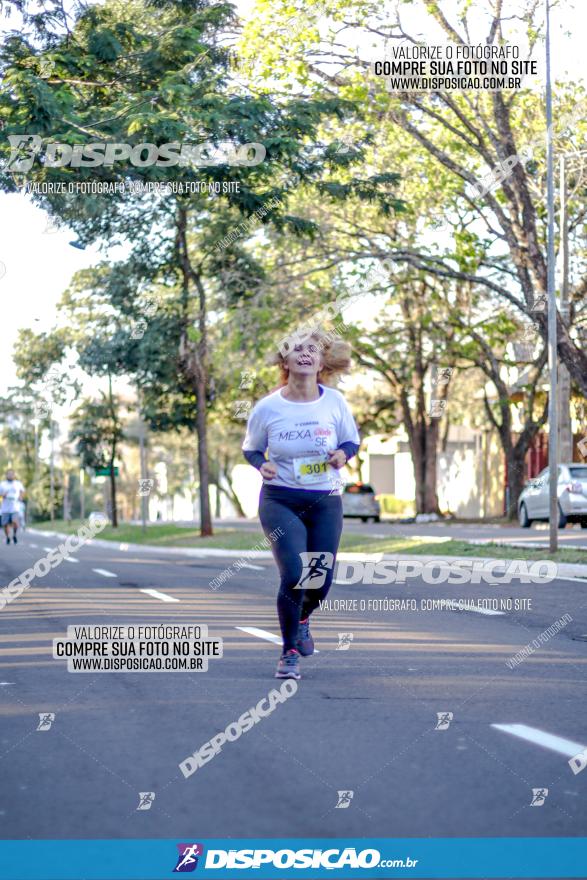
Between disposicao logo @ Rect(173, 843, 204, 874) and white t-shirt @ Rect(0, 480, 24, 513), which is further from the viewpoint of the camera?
white t-shirt @ Rect(0, 480, 24, 513)

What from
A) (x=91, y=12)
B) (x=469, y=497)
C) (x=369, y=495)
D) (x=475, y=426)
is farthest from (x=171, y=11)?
(x=469, y=497)

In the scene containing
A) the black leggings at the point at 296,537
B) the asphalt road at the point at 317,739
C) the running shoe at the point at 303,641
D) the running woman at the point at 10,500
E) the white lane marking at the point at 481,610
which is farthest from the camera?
the running woman at the point at 10,500

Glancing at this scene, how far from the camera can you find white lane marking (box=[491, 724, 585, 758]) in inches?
238

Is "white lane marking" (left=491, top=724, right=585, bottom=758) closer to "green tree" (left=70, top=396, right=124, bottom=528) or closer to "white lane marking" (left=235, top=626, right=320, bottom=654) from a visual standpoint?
"white lane marking" (left=235, top=626, right=320, bottom=654)

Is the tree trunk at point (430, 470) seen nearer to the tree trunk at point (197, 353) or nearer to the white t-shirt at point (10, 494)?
the tree trunk at point (197, 353)

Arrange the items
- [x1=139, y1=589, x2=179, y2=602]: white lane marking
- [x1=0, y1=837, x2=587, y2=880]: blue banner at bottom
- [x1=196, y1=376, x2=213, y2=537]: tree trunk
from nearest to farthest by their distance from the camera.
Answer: [x1=0, y1=837, x2=587, y2=880]: blue banner at bottom, [x1=139, y1=589, x2=179, y2=602]: white lane marking, [x1=196, y1=376, x2=213, y2=537]: tree trunk

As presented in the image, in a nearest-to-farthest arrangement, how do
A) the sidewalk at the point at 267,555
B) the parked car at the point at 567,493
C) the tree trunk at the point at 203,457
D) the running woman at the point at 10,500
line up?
the sidewalk at the point at 267,555, the running woman at the point at 10,500, the parked car at the point at 567,493, the tree trunk at the point at 203,457

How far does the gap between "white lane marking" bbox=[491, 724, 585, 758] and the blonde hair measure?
2598 mm

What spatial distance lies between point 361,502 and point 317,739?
1852 inches

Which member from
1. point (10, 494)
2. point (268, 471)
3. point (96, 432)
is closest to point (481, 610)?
point (268, 471)

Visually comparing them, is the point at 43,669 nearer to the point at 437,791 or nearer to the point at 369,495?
the point at 437,791

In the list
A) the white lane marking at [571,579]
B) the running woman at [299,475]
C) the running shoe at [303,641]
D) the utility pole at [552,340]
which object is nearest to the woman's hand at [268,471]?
the running woman at [299,475]

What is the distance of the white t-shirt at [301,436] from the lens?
319 inches

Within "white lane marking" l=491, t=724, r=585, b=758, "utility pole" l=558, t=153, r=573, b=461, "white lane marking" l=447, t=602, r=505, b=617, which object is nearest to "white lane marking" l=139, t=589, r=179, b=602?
"white lane marking" l=447, t=602, r=505, b=617
